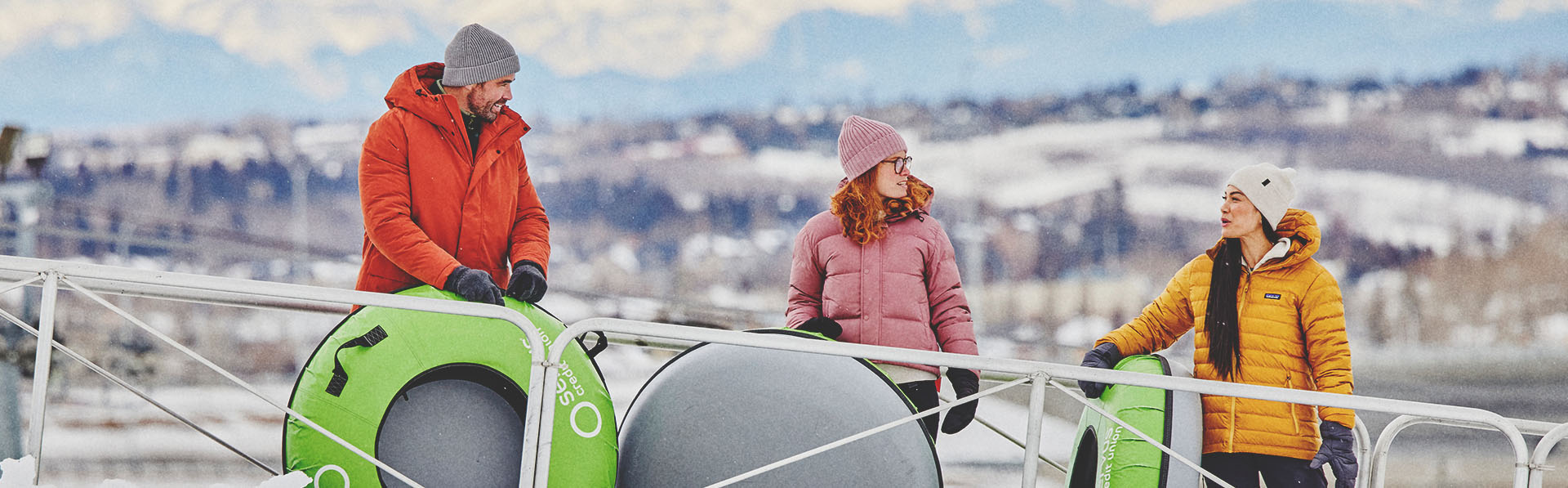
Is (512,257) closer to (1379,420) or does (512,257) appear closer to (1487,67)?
(1379,420)

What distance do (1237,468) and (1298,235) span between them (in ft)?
2.11

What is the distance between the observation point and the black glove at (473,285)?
131 inches

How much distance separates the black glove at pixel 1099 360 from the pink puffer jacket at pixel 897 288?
0.32 m

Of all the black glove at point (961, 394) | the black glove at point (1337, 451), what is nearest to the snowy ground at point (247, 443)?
the black glove at point (961, 394)

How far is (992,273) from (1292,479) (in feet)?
271

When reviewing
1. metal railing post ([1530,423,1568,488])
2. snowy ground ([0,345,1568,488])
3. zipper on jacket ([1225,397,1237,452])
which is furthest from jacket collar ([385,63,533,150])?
snowy ground ([0,345,1568,488])

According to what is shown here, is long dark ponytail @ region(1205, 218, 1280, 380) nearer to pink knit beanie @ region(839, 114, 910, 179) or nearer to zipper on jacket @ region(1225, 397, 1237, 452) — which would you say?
zipper on jacket @ region(1225, 397, 1237, 452)

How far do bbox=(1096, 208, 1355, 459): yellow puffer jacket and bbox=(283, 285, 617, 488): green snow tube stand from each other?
65.5 inches

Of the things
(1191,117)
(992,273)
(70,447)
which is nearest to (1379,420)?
(70,447)

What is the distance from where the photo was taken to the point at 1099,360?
143 inches

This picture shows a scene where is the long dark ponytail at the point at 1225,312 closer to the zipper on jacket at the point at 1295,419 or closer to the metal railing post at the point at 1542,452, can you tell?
the zipper on jacket at the point at 1295,419

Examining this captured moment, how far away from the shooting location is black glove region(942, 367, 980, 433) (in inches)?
141

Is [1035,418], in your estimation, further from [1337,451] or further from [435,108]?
[435,108]

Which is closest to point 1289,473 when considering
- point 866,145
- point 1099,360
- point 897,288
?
point 1099,360
